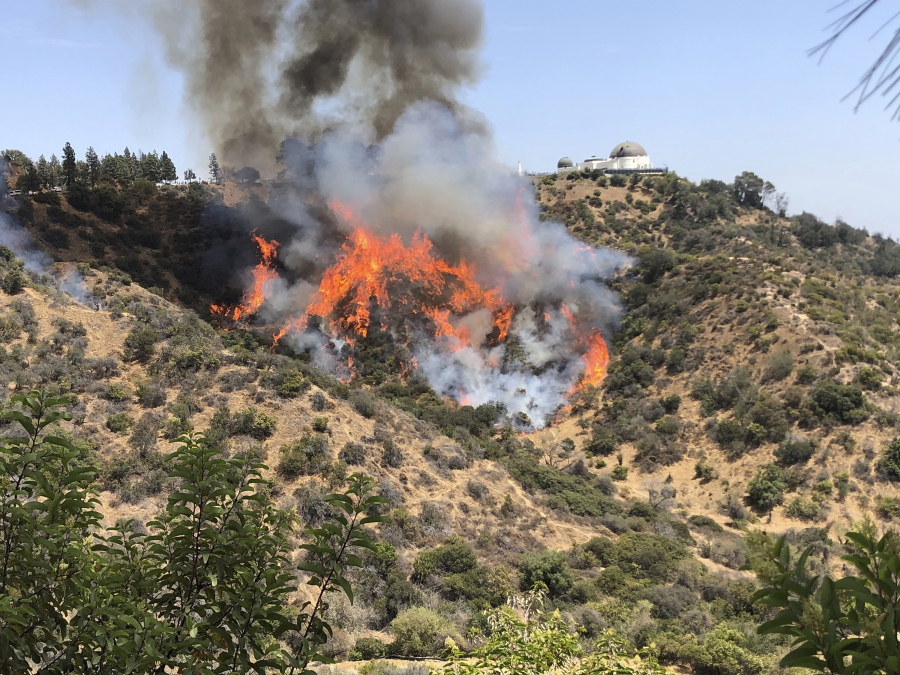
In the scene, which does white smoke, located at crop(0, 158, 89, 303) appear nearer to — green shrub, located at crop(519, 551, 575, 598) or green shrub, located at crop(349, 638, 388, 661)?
green shrub, located at crop(349, 638, 388, 661)

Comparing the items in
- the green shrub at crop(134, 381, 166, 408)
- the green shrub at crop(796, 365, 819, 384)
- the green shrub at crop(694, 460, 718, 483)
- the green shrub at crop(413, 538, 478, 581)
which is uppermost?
the green shrub at crop(796, 365, 819, 384)

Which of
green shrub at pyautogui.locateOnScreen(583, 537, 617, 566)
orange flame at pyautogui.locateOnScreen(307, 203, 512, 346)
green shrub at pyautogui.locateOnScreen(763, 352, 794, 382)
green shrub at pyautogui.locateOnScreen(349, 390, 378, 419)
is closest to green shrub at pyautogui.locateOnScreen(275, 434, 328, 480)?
green shrub at pyautogui.locateOnScreen(349, 390, 378, 419)

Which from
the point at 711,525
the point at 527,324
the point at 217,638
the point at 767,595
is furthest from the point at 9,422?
the point at 527,324

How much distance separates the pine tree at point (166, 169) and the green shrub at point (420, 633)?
77.0 m

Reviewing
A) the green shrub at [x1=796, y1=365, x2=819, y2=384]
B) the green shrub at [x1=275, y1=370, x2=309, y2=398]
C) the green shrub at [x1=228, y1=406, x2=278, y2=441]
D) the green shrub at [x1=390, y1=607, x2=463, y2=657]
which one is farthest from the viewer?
the green shrub at [x1=796, y1=365, x2=819, y2=384]

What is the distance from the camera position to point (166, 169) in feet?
263

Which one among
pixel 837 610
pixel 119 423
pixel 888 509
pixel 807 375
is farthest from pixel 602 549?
pixel 837 610

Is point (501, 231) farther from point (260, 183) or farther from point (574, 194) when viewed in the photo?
point (260, 183)

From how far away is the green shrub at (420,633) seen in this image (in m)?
17.9

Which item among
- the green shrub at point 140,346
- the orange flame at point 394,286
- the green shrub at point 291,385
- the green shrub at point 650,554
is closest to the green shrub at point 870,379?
the green shrub at point 650,554

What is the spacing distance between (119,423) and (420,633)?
1690cm

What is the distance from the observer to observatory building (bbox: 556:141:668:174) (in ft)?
354

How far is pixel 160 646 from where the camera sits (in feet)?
15.8

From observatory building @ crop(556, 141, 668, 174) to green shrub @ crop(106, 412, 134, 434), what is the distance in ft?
299
